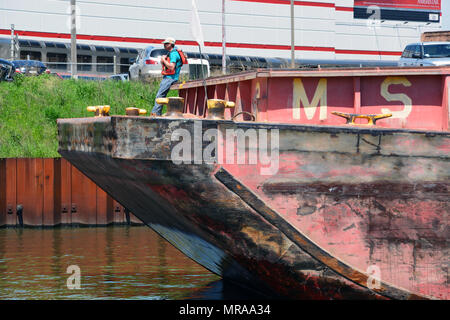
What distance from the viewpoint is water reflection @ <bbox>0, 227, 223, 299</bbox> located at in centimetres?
955

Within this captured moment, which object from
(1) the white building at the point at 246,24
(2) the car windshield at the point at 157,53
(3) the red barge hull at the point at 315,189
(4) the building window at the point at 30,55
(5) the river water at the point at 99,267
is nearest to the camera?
(3) the red barge hull at the point at 315,189

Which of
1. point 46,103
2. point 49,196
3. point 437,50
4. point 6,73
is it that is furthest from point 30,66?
point 437,50

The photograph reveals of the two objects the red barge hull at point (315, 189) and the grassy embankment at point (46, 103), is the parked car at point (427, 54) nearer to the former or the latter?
the grassy embankment at point (46, 103)

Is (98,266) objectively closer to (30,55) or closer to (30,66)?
(30,66)

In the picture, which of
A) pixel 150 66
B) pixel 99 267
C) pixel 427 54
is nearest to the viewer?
pixel 99 267

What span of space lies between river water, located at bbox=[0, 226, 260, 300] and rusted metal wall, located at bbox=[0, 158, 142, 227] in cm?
29

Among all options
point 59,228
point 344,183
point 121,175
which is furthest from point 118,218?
point 344,183

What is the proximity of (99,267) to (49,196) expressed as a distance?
464 centimetres

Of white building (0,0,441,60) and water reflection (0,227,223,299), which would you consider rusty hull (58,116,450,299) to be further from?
white building (0,0,441,60)

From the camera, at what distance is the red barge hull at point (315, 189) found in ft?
20.6

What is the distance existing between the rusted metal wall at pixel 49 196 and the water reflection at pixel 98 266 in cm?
29

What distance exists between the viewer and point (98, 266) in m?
11.6

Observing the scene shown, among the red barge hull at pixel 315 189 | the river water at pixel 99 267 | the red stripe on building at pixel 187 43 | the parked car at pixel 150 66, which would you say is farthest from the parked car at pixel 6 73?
the red stripe on building at pixel 187 43

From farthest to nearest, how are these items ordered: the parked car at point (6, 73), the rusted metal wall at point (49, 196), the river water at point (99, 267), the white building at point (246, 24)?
1. the white building at point (246, 24)
2. the parked car at point (6, 73)
3. the rusted metal wall at point (49, 196)
4. the river water at point (99, 267)
